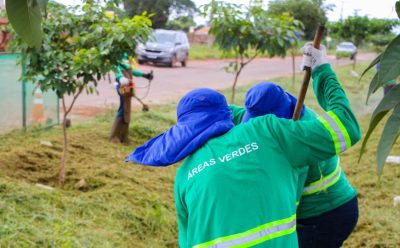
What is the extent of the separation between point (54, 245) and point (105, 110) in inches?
272

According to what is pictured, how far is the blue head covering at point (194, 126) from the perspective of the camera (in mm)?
2188

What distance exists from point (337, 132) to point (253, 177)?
386mm

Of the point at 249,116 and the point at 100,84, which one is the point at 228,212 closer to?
the point at 249,116

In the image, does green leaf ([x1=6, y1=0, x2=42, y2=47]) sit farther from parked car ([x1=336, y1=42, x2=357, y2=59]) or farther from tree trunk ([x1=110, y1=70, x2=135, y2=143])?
parked car ([x1=336, y1=42, x2=357, y2=59])

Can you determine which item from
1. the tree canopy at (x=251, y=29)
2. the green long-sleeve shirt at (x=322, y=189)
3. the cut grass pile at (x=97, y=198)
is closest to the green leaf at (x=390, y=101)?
the green long-sleeve shirt at (x=322, y=189)

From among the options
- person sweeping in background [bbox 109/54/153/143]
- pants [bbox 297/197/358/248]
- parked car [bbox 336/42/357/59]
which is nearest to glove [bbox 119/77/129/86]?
person sweeping in background [bbox 109/54/153/143]

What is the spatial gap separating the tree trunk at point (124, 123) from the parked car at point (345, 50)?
21140 millimetres

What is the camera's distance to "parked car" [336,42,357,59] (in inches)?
1157

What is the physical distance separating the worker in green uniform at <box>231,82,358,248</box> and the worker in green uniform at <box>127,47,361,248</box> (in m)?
0.43

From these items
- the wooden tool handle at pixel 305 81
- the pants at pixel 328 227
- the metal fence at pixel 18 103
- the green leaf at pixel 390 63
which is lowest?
the metal fence at pixel 18 103

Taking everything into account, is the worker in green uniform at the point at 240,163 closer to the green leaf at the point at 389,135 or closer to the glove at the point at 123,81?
the green leaf at the point at 389,135

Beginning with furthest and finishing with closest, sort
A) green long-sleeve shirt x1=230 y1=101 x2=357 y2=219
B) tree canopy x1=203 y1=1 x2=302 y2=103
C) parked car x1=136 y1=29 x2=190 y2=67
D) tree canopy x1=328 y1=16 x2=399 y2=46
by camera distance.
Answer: tree canopy x1=328 y1=16 x2=399 y2=46
parked car x1=136 y1=29 x2=190 y2=67
tree canopy x1=203 y1=1 x2=302 y2=103
green long-sleeve shirt x1=230 y1=101 x2=357 y2=219

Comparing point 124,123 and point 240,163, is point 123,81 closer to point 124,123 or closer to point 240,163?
point 124,123

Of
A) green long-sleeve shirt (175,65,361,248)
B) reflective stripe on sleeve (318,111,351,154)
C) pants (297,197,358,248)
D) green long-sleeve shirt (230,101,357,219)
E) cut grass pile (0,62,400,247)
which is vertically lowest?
cut grass pile (0,62,400,247)
